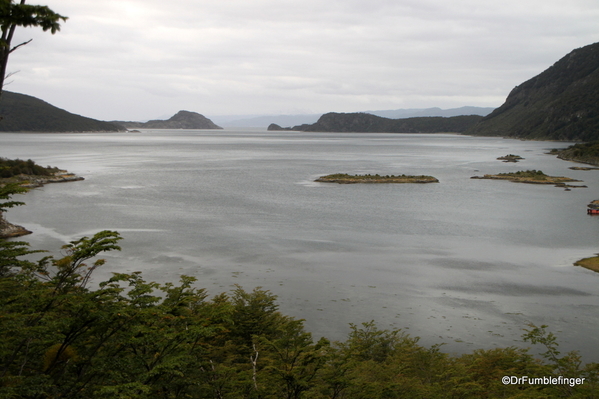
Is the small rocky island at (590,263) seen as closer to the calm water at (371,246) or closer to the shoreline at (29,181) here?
the calm water at (371,246)

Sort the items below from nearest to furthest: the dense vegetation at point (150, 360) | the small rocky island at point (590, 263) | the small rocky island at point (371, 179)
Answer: the dense vegetation at point (150, 360) < the small rocky island at point (590, 263) < the small rocky island at point (371, 179)

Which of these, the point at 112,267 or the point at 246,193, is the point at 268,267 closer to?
the point at 112,267

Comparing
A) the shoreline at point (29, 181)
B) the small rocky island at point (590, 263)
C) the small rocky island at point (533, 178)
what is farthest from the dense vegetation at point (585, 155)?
the shoreline at point (29, 181)

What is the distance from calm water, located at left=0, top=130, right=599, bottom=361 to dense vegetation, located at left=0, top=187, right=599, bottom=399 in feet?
19.3

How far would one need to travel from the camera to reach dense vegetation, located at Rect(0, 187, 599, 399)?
793 cm

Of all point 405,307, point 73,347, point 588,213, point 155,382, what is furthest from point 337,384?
point 588,213

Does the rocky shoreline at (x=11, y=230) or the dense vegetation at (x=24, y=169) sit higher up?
the dense vegetation at (x=24, y=169)

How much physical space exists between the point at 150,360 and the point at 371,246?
2530cm

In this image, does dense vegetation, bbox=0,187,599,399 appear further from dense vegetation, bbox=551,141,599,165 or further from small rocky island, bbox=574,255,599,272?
dense vegetation, bbox=551,141,599,165

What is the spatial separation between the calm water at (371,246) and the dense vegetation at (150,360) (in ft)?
19.3

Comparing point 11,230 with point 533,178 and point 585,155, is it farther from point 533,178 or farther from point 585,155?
point 585,155

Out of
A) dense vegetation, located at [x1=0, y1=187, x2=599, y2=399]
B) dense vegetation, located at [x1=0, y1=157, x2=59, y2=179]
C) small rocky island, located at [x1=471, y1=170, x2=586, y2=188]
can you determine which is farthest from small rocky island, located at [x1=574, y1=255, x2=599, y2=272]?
dense vegetation, located at [x1=0, y1=157, x2=59, y2=179]

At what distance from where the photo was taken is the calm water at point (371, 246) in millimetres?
20922

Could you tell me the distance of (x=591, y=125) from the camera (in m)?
190
